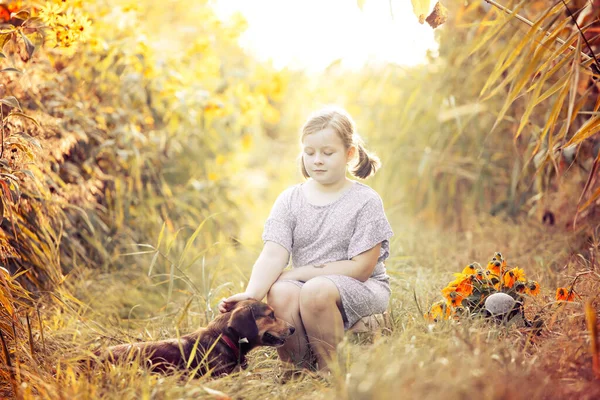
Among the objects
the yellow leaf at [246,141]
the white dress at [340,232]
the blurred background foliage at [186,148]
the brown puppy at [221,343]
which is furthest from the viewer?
the yellow leaf at [246,141]

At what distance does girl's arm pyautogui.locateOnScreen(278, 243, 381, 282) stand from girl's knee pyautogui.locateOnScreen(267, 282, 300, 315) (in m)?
0.08

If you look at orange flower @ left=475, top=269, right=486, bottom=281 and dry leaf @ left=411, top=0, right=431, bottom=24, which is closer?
dry leaf @ left=411, top=0, right=431, bottom=24

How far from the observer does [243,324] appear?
7.79 feet

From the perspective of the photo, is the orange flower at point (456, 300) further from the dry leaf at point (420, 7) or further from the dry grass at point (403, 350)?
the dry leaf at point (420, 7)

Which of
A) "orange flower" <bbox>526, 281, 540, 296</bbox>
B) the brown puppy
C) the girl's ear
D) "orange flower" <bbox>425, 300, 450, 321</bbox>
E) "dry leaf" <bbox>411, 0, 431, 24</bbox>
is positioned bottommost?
the brown puppy

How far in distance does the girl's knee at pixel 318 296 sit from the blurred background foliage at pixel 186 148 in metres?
0.58

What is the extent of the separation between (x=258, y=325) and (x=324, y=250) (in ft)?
1.70

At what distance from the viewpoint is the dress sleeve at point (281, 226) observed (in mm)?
2785

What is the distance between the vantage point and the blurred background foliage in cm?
293

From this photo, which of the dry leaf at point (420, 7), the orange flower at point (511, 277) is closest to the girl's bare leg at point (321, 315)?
the orange flower at point (511, 277)

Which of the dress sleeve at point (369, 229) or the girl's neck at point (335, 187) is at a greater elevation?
the girl's neck at point (335, 187)

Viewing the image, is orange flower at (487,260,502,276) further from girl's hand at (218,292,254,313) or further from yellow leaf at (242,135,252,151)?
yellow leaf at (242,135,252,151)

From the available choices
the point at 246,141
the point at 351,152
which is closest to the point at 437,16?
the point at 351,152

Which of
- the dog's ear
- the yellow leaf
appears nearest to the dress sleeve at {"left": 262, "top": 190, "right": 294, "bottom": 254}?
the dog's ear
